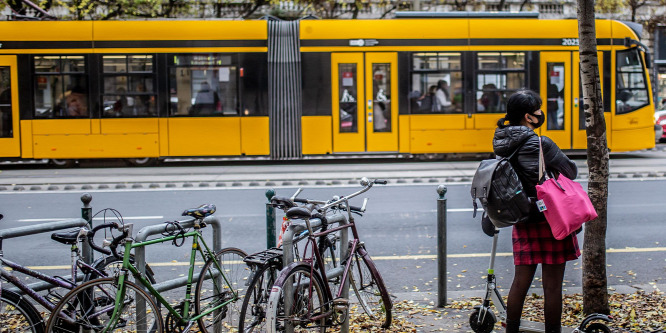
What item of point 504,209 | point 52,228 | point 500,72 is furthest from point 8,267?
point 500,72

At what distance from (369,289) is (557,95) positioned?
14.4 metres

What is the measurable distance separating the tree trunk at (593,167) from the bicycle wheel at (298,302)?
6.72 feet

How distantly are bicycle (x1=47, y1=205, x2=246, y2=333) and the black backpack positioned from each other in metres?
1.87

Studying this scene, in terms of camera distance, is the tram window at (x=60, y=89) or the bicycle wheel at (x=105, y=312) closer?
the bicycle wheel at (x=105, y=312)

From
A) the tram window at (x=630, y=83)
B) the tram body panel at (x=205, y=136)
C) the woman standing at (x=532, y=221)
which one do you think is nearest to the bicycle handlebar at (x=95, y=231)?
the woman standing at (x=532, y=221)

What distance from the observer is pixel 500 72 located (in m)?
19.1

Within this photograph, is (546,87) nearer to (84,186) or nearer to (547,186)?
(84,186)

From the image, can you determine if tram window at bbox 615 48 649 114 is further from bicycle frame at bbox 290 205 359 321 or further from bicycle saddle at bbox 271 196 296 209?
bicycle saddle at bbox 271 196 296 209

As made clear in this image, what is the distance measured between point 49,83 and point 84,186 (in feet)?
15.4

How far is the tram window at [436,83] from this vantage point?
744 inches

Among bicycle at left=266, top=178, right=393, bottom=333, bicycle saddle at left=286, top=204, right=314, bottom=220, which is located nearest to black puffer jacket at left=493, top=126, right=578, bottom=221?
bicycle at left=266, top=178, right=393, bottom=333

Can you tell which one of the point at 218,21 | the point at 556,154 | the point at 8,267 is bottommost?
the point at 8,267

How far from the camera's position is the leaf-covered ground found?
19.2 feet

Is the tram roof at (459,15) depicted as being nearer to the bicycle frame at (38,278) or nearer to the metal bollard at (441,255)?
the metal bollard at (441,255)
